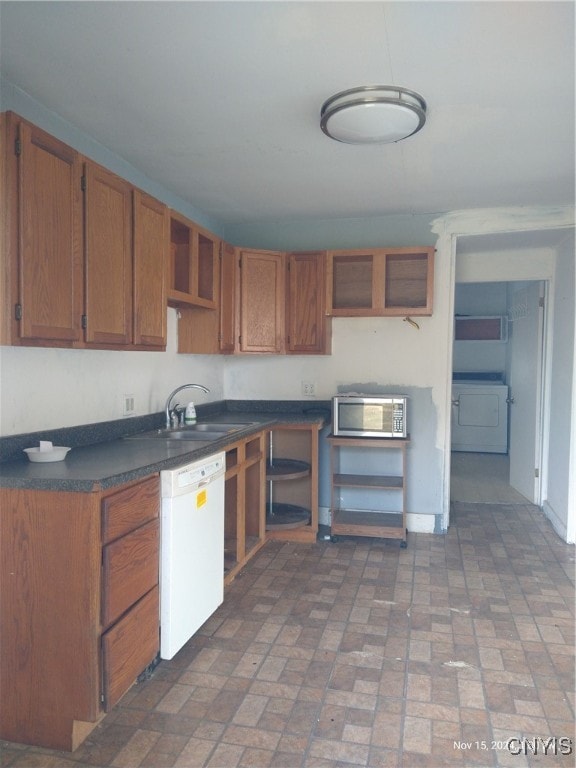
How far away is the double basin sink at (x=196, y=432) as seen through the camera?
2863mm

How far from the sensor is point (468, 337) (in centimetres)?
755

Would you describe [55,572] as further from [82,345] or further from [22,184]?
[22,184]

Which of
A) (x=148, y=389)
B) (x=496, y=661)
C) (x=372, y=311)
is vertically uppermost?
(x=372, y=311)

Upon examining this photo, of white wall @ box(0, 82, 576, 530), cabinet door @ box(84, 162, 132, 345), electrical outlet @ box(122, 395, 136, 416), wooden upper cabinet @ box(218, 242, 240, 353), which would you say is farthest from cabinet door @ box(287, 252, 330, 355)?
cabinet door @ box(84, 162, 132, 345)

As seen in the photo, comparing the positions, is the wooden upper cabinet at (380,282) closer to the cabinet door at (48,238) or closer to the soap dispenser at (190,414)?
the soap dispenser at (190,414)

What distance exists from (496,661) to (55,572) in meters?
1.80

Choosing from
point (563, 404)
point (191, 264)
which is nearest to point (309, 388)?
point (191, 264)

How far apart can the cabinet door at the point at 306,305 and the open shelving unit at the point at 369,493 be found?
685mm

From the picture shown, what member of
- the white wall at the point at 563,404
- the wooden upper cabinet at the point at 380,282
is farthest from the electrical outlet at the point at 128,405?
the white wall at the point at 563,404

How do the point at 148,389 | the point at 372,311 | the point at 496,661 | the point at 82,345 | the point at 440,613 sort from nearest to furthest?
the point at 82,345
the point at 496,661
the point at 440,613
the point at 148,389
the point at 372,311

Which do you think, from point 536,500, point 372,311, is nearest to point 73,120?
point 372,311

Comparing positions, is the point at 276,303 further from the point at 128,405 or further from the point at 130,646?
the point at 130,646

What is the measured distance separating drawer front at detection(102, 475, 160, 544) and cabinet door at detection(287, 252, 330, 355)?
2.03 m

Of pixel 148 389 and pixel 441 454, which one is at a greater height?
pixel 148 389
